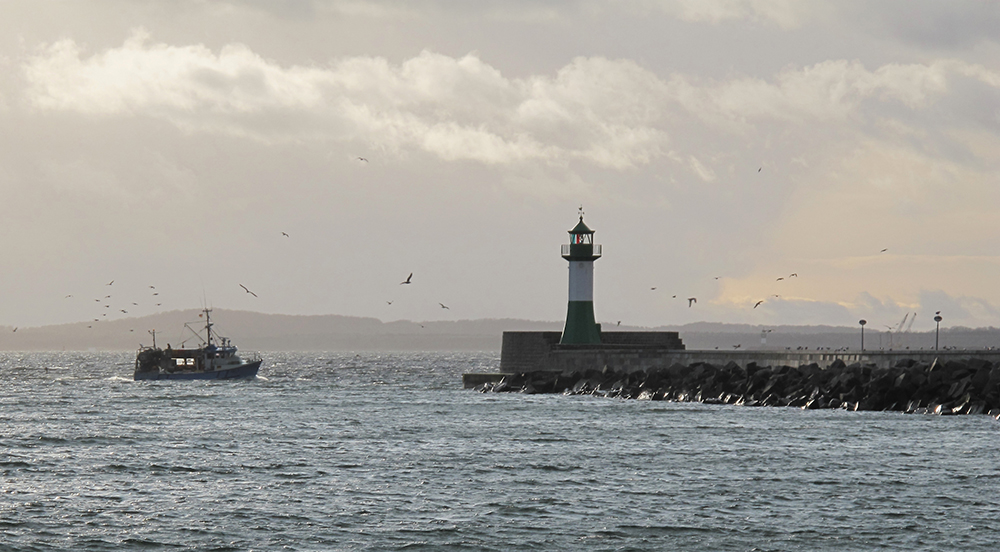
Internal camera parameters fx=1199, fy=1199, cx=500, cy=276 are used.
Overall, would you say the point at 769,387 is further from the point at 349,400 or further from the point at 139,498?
the point at 139,498

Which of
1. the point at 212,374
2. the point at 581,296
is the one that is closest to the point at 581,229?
the point at 581,296

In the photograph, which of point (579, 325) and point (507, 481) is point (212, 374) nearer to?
point (579, 325)

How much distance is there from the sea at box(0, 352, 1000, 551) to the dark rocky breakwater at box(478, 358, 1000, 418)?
1.44 m

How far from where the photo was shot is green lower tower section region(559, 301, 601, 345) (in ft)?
174

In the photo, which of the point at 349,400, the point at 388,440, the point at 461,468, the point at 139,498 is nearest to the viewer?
the point at 139,498

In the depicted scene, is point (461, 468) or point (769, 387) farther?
point (769, 387)

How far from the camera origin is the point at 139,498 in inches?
819

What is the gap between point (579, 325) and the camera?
2090 inches

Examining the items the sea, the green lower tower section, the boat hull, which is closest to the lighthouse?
the green lower tower section

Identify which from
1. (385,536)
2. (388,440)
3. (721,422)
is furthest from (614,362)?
(385,536)

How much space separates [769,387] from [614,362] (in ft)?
33.2

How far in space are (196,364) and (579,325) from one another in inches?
1190

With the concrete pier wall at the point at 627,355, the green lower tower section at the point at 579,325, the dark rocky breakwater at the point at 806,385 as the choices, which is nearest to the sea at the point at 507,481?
the dark rocky breakwater at the point at 806,385

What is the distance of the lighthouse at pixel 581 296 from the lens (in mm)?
53125
